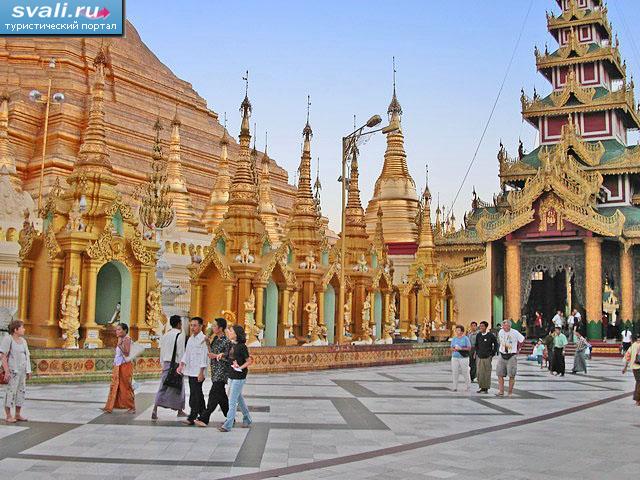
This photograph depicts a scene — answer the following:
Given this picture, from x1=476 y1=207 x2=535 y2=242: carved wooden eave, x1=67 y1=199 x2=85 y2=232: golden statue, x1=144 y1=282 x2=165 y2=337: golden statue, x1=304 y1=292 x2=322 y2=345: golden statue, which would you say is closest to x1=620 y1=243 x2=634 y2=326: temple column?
x1=476 y1=207 x2=535 y2=242: carved wooden eave

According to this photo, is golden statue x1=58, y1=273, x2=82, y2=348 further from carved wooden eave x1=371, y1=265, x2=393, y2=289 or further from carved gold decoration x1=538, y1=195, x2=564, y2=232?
A: carved gold decoration x1=538, y1=195, x2=564, y2=232

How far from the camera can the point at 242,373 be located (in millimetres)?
9930

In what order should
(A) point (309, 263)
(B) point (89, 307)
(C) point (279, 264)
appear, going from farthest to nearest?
1. (A) point (309, 263)
2. (C) point (279, 264)
3. (B) point (89, 307)

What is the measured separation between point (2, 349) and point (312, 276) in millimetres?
14366

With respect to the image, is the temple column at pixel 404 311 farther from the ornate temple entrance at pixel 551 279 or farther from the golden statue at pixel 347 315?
the ornate temple entrance at pixel 551 279

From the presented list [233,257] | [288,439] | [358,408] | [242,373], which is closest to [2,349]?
[242,373]

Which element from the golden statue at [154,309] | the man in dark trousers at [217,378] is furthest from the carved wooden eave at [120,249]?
the man in dark trousers at [217,378]

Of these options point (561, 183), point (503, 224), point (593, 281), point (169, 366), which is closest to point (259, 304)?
point (169, 366)

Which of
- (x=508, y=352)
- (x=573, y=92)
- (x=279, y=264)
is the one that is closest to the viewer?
(x=508, y=352)

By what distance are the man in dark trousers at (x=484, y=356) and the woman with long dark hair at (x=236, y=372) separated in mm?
7316

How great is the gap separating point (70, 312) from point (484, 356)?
9309mm

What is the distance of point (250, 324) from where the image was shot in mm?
20141

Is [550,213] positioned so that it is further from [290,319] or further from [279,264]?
[279,264]

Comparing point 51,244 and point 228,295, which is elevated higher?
point 51,244
